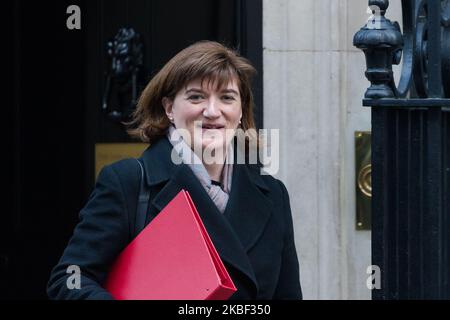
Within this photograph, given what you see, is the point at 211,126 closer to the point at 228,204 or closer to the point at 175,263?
the point at 228,204

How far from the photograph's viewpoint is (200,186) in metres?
3.33

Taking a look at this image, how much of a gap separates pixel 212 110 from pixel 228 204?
0.32 m

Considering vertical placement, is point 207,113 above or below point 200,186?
above

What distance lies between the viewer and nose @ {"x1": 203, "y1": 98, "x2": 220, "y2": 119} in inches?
128

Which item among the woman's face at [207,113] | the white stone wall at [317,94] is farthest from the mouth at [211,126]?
the white stone wall at [317,94]

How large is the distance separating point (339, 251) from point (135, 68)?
1.67 metres

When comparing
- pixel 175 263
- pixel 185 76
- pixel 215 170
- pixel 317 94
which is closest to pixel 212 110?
pixel 185 76

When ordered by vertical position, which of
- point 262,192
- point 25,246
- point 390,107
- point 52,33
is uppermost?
point 52,33

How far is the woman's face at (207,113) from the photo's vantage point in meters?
3.27

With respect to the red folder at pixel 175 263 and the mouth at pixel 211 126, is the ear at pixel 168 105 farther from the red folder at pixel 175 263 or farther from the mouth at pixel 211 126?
the red folder at pixel 175 263

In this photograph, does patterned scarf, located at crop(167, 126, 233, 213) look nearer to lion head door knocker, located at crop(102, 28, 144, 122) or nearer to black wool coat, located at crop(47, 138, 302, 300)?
black wool coat, located at crop(47, 138, 302, 300)

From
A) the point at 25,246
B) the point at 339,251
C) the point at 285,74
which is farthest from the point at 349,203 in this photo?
the point at 25,246

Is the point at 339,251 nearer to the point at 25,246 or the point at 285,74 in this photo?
the point at 285,74

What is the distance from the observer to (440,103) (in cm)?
297
